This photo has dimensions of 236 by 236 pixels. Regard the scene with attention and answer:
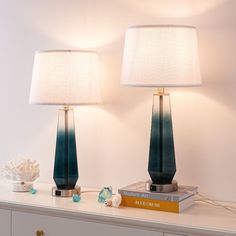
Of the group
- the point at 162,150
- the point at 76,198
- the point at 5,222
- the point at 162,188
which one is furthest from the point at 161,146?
the point at 5,222

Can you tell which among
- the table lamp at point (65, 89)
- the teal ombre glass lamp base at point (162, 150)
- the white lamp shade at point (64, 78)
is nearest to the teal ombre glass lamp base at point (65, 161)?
the table lamp at point (65, 89)

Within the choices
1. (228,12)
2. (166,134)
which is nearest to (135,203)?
(166,134)

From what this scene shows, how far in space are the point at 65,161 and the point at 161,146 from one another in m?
0.41

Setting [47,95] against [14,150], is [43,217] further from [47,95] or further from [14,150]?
[14,150]

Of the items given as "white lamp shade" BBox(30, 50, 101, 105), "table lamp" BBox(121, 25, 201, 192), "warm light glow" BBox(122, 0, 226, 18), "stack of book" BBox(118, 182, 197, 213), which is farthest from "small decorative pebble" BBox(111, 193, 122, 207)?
"warm light glow" BBox(122, 0, 226, 18)

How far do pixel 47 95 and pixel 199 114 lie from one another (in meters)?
0.59

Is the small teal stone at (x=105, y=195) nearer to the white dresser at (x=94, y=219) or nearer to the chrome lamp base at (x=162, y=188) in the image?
the white dresser at (x=94, y=219)

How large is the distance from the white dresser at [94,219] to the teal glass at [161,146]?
0.47 ft

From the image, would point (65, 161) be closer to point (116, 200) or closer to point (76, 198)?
point (76, 198)

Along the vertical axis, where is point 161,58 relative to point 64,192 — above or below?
above

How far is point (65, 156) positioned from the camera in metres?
1.83

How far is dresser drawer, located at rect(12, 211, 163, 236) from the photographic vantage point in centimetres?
154

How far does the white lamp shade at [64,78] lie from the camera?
1.75m

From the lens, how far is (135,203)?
165 cm
